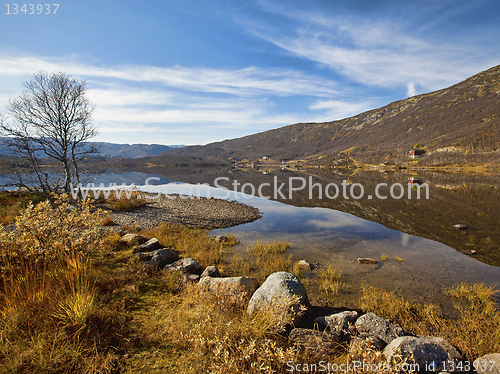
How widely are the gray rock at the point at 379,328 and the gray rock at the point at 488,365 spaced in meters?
1.31

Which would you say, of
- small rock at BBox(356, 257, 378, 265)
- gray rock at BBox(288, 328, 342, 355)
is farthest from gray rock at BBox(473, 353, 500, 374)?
small rock at BBox(356, 257, 378, 265)

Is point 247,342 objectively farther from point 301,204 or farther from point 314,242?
point 301,204

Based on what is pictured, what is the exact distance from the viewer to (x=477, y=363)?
402 cm

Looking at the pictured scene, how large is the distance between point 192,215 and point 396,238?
17.2 m

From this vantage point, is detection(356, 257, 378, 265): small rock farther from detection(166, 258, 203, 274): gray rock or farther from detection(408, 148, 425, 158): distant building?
detection(408, 148, 425, 158): distant building

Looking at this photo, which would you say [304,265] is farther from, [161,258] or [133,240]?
[133,240]

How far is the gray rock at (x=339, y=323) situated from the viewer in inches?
208

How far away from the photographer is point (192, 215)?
21641 millimetres

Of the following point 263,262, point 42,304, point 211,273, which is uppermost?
point 42,304

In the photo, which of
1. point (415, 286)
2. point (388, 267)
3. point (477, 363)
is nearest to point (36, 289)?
point (477, 363)

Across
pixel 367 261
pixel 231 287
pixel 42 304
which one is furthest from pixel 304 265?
pixel 42 304

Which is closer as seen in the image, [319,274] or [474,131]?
[319,274]

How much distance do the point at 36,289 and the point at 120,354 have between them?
8.19 feet

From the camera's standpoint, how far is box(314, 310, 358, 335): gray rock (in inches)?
208
